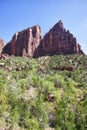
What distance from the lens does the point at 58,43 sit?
521 ft

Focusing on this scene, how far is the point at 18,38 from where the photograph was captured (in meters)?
174

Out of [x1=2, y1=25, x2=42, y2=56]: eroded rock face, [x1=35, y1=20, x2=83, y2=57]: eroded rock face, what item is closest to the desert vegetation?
Answer: [x1=35, y1=20, x2=83, y2=57]: eroded rock face

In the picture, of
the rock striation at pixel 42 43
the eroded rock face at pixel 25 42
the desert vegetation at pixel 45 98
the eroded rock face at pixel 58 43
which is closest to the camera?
the desert vegetation at pixel 45 98

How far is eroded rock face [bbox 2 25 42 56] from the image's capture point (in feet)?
541

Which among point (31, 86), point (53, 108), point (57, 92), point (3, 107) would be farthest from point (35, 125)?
point (31, 86)

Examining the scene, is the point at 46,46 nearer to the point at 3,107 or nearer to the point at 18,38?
the point at 18,38

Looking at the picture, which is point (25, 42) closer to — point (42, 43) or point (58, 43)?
point (42, 43)

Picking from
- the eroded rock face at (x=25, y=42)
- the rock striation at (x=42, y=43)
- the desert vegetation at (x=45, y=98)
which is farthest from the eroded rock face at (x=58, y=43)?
the desert vegetation at (x=45, y=98)

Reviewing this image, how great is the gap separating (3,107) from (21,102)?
29.8 feet

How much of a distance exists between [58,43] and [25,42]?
22213 millimetres

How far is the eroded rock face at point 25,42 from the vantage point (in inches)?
6486

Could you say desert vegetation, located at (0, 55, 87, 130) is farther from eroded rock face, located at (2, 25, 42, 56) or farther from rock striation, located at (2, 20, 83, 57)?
eroded rock face, located at (2, 25, 42, 56)

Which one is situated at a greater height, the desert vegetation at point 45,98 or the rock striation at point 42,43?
the rock striation at point 42,43

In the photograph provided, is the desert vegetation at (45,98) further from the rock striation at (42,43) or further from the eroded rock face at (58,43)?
the rock striation at (42,43)
